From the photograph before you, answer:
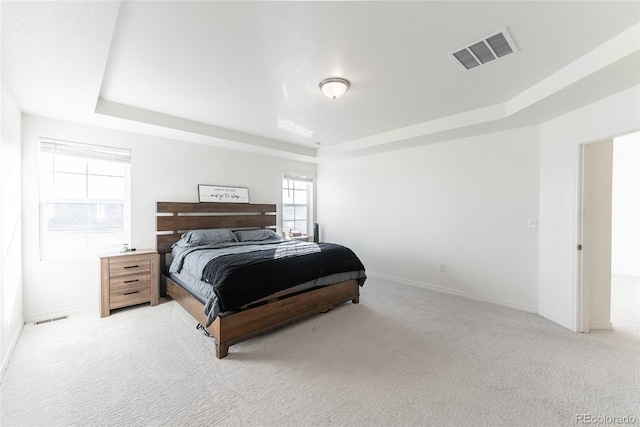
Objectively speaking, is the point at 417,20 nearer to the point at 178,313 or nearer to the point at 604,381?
the point at 604,381

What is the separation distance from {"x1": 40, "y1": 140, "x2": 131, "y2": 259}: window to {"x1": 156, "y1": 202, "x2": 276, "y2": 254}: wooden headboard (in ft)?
1.48

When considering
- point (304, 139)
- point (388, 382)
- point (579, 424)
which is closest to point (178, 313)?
point (388, 382)

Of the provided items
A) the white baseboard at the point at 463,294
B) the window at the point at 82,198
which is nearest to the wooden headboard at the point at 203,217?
the window at the point at 82,198

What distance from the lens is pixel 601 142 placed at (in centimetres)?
287

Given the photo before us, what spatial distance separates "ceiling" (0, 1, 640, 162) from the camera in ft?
5.49

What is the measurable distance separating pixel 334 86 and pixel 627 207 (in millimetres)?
6156

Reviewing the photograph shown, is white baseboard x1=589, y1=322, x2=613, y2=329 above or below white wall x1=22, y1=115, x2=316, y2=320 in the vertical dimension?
below

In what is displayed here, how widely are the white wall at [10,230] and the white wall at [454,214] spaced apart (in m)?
4.62

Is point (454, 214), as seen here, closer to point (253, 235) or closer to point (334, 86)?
point (334, 86)

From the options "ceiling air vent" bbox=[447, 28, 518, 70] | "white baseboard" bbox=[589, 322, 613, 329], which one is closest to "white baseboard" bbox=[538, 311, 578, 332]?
"white baseboard" bbox=[589, 322, 613, 329]

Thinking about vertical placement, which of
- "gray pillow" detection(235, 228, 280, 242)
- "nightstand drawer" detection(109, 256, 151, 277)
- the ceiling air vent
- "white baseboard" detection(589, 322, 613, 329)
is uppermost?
the ceiling air vent

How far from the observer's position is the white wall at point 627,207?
485 cm

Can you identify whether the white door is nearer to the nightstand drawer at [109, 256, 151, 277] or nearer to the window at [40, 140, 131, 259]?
the nightstand drawer at [109, 256, 151, 277]

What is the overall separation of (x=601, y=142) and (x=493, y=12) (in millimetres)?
2295
